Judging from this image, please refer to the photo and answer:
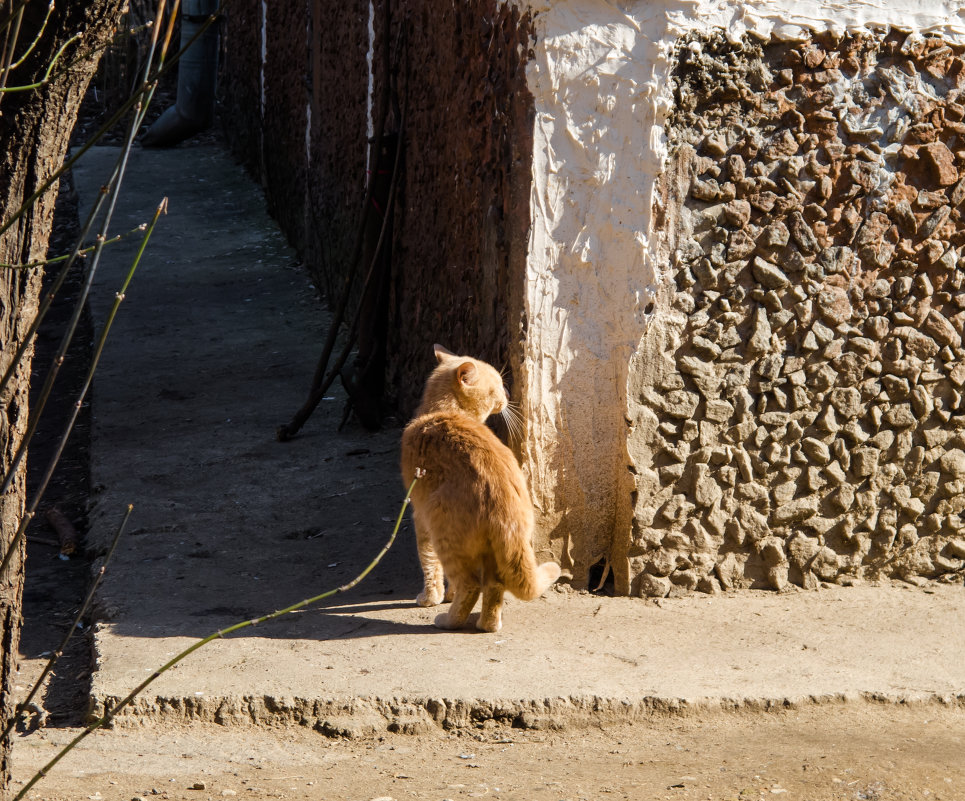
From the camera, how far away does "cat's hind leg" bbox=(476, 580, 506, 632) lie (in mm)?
4125

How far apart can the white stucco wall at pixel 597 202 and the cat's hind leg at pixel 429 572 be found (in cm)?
46

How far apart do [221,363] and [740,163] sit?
4.55 meters

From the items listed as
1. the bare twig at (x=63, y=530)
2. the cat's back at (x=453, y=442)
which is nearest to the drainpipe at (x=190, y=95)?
the bare twig at (x=63, y=530)

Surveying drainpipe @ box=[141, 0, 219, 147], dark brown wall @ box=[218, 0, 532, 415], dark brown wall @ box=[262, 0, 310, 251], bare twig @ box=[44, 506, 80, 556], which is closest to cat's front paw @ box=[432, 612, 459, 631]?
dark brown wall @ box=[218, 0, 532, 415]

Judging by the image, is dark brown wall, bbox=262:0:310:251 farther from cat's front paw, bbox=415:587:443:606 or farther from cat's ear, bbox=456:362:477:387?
cat's front paw, bbox=415:587:443:606

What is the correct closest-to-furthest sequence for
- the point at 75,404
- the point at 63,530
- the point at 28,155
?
1. the point at 75,404
2. the point at 28,155
3. the point at 63,530

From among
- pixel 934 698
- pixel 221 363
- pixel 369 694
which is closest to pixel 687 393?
pixel 934 698

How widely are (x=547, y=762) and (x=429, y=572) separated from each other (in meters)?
1.14

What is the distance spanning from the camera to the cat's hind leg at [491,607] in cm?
412

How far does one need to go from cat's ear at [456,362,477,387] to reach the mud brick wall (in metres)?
0.66

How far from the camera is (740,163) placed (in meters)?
4.27

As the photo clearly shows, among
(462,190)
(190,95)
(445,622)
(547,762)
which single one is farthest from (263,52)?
(547,762)

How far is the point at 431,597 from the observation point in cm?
445

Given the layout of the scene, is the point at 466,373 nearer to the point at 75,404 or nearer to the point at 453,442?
the point at 453,442
